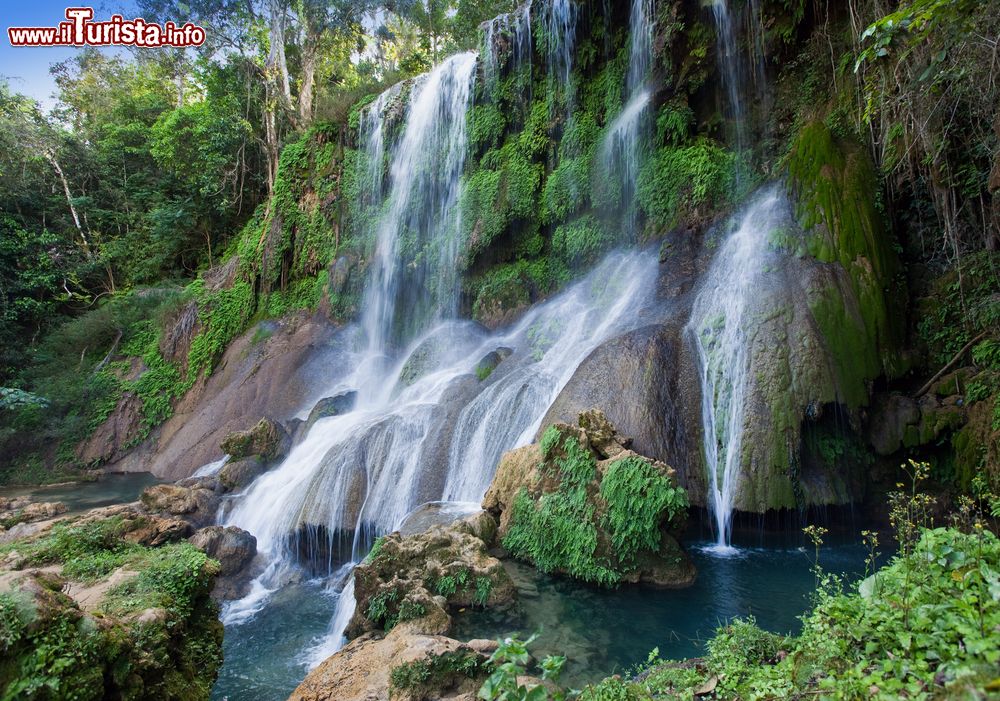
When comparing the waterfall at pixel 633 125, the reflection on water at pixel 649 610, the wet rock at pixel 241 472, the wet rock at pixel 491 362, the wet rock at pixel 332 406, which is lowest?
the reflection on water at pixel 649 610

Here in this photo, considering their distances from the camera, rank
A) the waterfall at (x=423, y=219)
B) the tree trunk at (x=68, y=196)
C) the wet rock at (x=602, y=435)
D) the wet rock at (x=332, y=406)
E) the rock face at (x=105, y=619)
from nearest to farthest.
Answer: the rock face at (x=105, y=619)
the wet rock at (x=602, y=435)
the wet rock at (x=332, y=406)
the waterfall at (x=423, y=219)
the tree trunk at (x=68, y=196)

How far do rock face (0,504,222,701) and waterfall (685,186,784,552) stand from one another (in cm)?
659

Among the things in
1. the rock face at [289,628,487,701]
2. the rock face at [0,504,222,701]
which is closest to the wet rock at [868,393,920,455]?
the rock face at [289,628,487,701]

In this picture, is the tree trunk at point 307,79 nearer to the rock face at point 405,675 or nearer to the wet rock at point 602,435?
the wet rock at point 602,435

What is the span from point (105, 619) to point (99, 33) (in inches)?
845

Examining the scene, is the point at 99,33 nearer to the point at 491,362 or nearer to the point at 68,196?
the point at 68,196

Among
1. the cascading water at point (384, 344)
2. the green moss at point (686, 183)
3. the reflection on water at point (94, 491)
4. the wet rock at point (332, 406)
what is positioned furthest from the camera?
the wet rock at point (332, 406)

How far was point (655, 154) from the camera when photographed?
13805 millimetres

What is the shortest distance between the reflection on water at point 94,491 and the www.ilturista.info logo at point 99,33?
12.9m

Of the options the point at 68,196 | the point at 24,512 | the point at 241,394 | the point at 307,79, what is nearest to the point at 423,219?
the point at 241,394

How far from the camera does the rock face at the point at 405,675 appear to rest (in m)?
4.38

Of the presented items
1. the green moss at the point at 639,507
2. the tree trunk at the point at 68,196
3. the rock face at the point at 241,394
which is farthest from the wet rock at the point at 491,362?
the tree trunk at the point at 68,196

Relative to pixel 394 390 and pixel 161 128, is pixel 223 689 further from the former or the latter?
pixel 161 128

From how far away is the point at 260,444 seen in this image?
12375 mm
